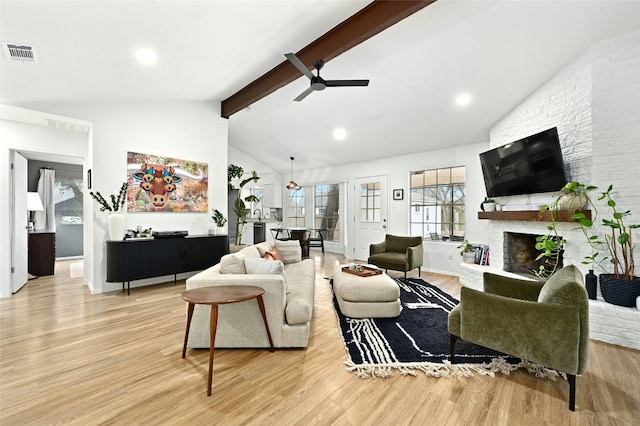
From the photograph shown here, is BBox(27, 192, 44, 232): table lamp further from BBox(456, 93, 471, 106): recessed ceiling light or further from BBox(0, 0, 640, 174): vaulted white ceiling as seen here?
BBox(456, 93, 471, 106): recessed ceiling light

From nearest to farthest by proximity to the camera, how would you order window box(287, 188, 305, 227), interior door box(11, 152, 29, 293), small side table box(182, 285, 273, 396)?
small side table box(182, 285, 273, 396) → interior door box(11, 152, 29, 293) → window box(287, 188, 305, 227)

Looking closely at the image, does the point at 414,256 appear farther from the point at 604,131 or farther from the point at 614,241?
the point at 604,131

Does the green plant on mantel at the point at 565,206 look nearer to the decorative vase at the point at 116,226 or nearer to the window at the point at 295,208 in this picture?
the decorative vase at the point at 116,226

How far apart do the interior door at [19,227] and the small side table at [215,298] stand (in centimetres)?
375

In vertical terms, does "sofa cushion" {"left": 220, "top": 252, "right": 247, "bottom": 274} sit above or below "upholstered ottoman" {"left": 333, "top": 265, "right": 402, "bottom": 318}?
above

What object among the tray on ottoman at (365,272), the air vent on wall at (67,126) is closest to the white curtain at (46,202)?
the air vent on wall at (67,126)

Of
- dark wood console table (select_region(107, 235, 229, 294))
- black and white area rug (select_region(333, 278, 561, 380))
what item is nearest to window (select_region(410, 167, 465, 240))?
black and white area rug (select_region(333, 278, 561, 380))

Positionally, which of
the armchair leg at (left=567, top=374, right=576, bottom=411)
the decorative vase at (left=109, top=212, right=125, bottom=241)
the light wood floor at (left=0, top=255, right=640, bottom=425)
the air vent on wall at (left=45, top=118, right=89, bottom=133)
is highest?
the air vent on wall at (left=45, top=118, right=89, bottom=133)

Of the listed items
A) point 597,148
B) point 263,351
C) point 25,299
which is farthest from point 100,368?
point 597,148

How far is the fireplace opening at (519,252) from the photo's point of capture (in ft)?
12.9

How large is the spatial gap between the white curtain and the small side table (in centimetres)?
611

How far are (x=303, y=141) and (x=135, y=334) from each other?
484cm

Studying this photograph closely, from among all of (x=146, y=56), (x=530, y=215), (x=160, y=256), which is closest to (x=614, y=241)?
(x=530, y=215)

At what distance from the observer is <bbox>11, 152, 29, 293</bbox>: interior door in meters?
4.02
